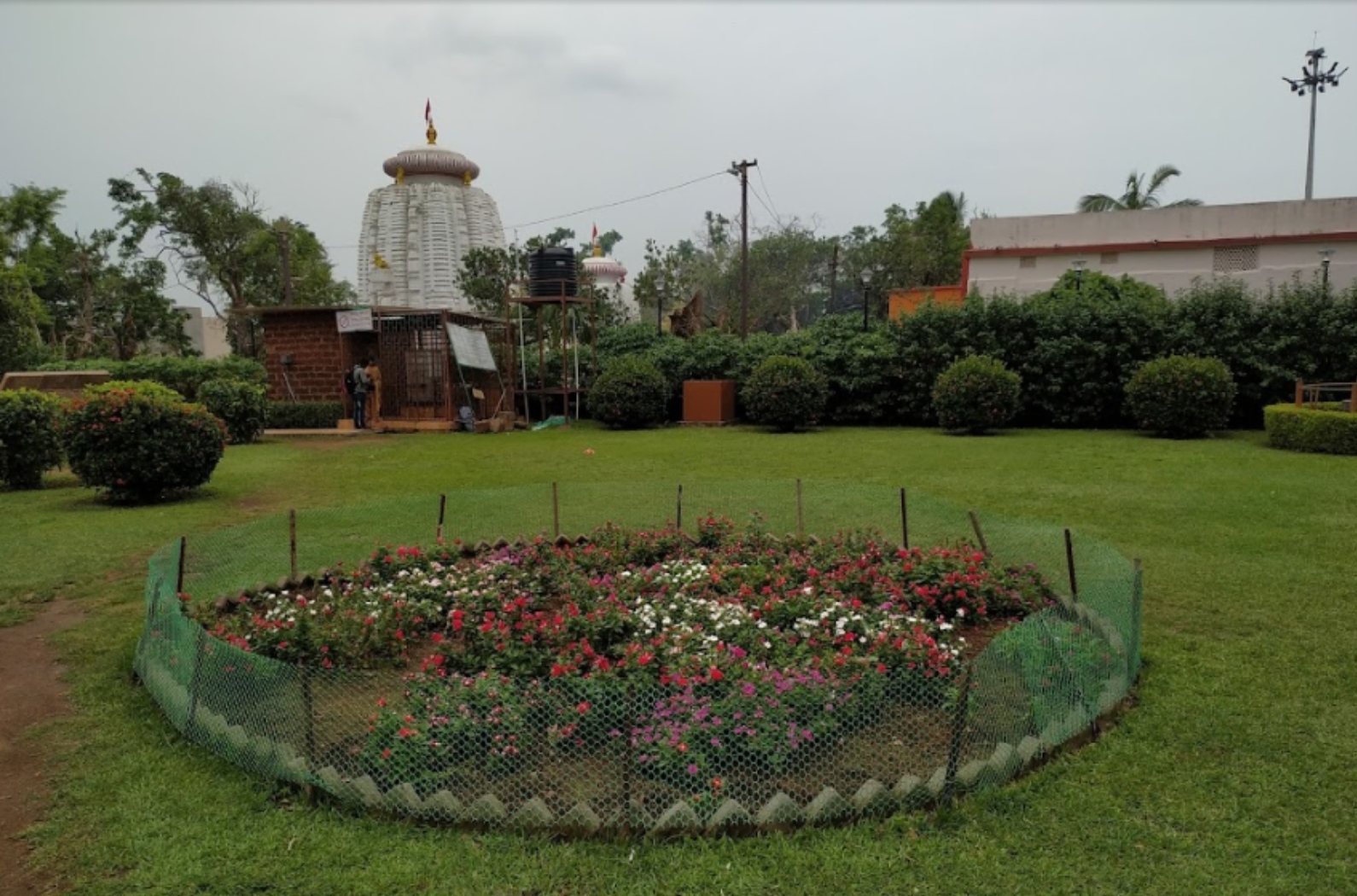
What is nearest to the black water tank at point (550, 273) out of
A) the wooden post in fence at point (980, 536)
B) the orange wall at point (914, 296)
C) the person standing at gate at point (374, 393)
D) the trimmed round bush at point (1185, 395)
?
the person standing at gate at point (374, 393)

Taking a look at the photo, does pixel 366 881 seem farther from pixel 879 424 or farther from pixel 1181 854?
pixel 879 424

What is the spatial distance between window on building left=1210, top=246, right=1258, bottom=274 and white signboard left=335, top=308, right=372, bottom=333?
2273cm

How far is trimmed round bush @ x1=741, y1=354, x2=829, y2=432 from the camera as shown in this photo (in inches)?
759

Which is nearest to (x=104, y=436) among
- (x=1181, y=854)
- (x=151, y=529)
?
(x=151, y=529)

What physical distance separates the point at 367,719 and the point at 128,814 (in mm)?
983

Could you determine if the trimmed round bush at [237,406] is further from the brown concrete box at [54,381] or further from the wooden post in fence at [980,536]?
the wooden post in fence at [980,536]

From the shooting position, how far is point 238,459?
14.9 m

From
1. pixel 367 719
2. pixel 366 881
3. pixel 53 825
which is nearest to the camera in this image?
pixel 366 881

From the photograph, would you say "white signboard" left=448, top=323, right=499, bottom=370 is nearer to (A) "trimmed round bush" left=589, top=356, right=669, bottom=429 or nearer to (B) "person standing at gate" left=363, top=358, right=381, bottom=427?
(B) "person standing at gate" left=363, top=358, right=381, bottom=427

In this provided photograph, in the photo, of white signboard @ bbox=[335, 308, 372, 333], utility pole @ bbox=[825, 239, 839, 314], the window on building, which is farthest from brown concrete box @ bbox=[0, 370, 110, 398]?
the window on building

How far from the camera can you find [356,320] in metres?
20.1

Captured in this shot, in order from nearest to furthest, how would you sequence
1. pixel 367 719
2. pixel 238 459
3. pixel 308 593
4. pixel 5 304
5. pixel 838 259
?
pixel 367 719
pixel 308 593
pixel 238 459
pixel 5 304
pixel 838 259

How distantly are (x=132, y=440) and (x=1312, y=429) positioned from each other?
58.2 ft

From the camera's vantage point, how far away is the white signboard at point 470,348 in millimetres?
19422
